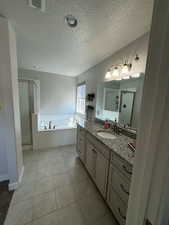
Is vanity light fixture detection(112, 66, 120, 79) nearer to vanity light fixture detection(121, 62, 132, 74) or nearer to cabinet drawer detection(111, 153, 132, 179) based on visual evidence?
vanity light fixture detection(121, 62, 132, 74)

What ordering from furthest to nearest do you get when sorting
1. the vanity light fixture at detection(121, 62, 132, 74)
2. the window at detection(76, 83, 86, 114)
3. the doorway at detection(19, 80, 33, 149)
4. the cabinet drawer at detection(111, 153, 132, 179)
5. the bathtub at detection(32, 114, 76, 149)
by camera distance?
the window at detection(76, 83, 86, 114)
the bathtub at detection(32, 114, 76, 149)
the doorway at detection(19, 80, 33, 149)
the vanity light fixture at detection(121, 62, 132, 74)
the cabinet drawer at detection(111, 153, 132, 179)

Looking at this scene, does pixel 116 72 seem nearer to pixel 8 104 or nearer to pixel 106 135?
pixel 106 135

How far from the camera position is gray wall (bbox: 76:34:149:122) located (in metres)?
1.52

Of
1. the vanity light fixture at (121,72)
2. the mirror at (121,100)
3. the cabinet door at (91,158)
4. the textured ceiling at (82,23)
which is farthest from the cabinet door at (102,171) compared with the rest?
the textured ceiling at (82,23)

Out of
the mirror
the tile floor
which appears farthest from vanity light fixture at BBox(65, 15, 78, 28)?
the tile floor

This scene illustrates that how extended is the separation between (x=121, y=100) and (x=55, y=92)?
10.1 feet

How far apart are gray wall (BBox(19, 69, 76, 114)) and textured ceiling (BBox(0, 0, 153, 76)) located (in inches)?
77.6

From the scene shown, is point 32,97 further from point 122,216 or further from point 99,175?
point 122,216

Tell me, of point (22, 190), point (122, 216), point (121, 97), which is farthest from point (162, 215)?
point (22, 190)

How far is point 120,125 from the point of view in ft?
6.42

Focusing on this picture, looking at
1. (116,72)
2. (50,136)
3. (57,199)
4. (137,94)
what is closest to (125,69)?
(116,72)

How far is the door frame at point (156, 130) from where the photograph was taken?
1.13 feet

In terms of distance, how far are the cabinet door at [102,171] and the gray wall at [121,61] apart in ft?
4.74

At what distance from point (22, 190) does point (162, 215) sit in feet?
6.48
